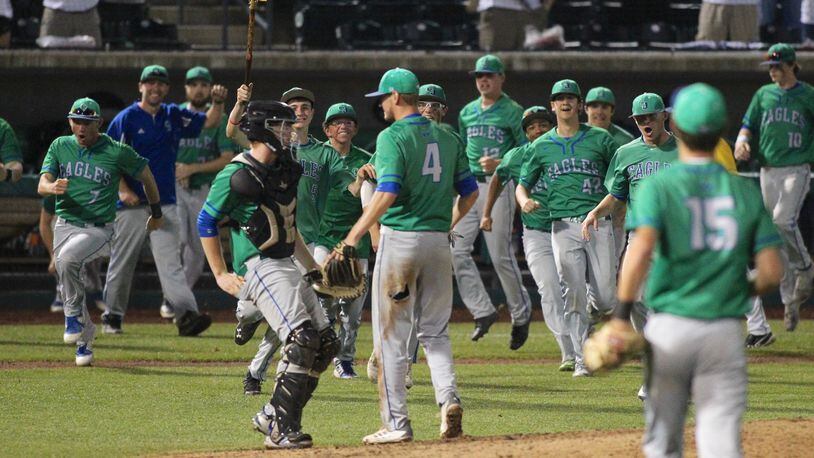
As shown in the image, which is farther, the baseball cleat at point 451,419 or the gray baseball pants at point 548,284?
the gray baseball pants at point 548,284

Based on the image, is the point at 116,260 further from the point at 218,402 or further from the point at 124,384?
the point at 218,402

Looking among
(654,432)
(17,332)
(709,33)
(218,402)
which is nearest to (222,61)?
(17,332)

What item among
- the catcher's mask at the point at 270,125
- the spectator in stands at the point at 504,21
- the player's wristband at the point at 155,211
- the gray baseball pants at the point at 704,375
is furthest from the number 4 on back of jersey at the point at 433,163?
the spectator in stands at the point at 504,21

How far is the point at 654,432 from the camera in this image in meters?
5.40

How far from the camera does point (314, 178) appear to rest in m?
10.6

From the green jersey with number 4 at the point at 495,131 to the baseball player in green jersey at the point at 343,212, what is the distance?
2718mm

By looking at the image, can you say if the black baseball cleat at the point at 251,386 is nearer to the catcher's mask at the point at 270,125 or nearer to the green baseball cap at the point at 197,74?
the catcher's mask at the point at 270,125

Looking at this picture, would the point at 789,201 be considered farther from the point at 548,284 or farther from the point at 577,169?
the point at 577,169

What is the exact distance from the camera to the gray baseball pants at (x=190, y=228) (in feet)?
50.3

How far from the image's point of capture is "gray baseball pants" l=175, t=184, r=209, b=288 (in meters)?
15.3

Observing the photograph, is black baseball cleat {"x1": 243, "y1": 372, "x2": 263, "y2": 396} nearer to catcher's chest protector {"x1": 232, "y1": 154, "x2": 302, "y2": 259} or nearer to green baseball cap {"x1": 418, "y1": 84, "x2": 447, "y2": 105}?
catcher's chest protector {"x1": 232, "y1": 154, "x2": 302, "y2": 259}

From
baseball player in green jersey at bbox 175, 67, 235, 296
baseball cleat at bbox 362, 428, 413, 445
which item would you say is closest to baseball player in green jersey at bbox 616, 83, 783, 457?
baseball cleat at bbox 362, 428, 413, 445

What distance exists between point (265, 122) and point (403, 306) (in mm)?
1261

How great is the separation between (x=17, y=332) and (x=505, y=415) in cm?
735
